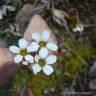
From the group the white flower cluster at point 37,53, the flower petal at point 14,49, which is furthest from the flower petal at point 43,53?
the flower petal at point 14,49

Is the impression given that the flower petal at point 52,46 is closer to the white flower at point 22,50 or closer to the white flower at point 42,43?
the white flower at point 42,43

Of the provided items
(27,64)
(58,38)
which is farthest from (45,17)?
(27,64)

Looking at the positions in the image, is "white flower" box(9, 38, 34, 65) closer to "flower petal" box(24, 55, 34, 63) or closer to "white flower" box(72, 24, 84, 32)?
"flower petal" box(24, 55, 34, 63)

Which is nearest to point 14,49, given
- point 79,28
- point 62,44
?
point 62,44

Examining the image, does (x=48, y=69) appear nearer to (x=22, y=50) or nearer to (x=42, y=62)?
(x=42, y=62)

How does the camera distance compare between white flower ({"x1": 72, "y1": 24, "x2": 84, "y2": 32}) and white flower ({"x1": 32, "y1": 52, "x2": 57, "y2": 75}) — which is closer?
white flower ({"x1": 32, "y1": 52, "x2": 57, "y2": 75})

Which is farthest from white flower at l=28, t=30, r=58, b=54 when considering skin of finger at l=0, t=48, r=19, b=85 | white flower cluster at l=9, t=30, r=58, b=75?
skin of finger at l=0, t=48, r=19, b=85

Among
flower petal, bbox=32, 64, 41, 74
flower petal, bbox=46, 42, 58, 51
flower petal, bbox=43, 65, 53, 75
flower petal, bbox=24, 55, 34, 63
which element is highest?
flower petal, bbox=46, 42, 58, 51
